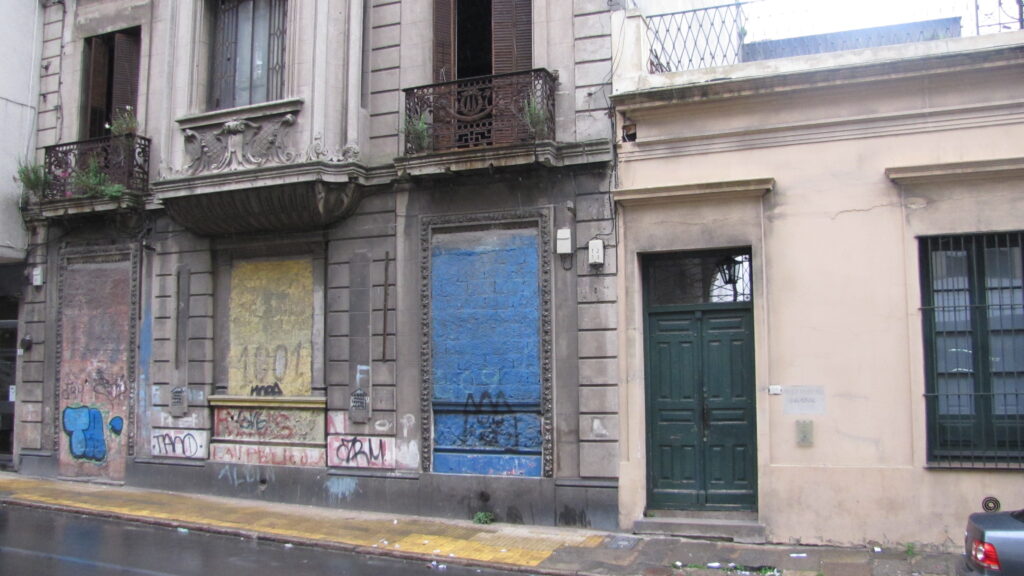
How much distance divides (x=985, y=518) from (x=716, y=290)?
4923mm

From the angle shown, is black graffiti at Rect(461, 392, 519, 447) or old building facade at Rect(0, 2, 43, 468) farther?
old building facade at Rect(0, 2, 43, 468)

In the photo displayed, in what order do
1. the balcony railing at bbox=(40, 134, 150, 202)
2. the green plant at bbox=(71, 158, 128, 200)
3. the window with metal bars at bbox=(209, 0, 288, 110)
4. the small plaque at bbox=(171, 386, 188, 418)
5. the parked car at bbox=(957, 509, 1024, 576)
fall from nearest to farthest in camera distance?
1. the parked car at bbox=(957, 509, 1024, 576)
2. the window with metal bars at bbox=(209, 0, 288, 110)
3. the small plaque at bbox=(171, 386, 188, 418)
4. the green plant at bbox=(71, 158, 128, 200)
5. the balcony railing at bbox=(40, 134, 150, 202)

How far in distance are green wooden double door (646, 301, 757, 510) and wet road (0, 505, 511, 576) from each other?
2920mm

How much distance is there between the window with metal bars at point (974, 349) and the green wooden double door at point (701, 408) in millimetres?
2110

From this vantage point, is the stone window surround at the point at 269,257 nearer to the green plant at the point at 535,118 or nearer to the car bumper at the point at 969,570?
the green plant at the point at 535,118

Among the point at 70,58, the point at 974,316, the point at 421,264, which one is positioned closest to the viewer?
the point at 974,316

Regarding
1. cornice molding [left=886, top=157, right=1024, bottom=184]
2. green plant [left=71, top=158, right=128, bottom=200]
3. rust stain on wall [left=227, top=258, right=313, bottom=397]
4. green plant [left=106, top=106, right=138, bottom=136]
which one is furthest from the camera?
green plant [left=106, top=106, right=138, bottom=136]

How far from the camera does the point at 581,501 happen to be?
35.7ft

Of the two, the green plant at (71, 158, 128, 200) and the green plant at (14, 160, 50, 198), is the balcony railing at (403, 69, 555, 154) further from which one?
the green plant at (14, 160, 50, 198)

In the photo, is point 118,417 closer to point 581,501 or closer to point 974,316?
point 581,501

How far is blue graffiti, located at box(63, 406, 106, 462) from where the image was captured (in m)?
14.6

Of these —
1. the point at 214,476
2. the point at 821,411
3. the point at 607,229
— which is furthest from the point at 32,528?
the point at 821,411

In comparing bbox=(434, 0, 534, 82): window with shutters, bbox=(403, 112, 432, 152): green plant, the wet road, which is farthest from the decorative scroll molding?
the wet road

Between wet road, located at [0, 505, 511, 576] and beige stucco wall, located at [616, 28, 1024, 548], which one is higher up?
beige stucco wall, located at [616, 28, 1024, 548]
